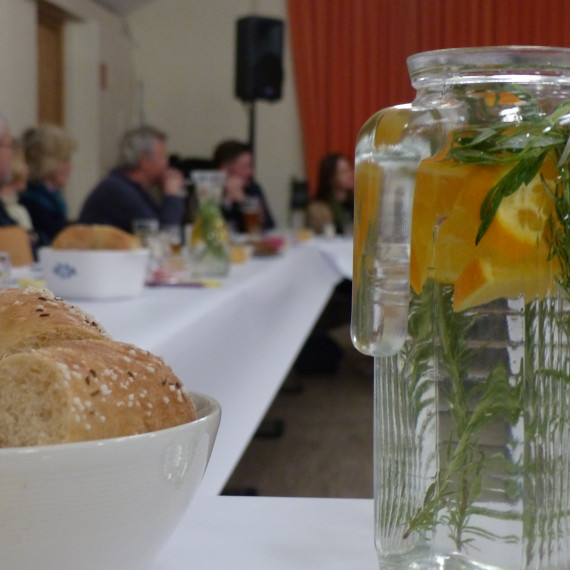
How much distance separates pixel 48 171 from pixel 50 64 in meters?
1.96

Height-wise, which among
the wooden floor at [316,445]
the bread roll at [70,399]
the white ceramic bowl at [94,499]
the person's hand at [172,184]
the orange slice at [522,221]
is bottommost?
the wooden floor at [316,445]

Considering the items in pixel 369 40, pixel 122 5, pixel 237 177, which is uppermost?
pixel 122 5

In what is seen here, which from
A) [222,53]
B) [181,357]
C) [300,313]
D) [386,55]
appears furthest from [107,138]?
[181,357]

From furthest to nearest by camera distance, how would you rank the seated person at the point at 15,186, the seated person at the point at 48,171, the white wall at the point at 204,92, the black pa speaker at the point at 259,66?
the white wall at the point at 204,92
the black pa speaker at the point at 259,66
the seated person at the point at 48,171
the seated person at the point at 15,186

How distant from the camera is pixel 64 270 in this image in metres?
1.42

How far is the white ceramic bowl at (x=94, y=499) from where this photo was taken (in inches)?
12.5

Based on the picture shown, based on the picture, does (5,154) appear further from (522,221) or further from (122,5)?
(122,5)

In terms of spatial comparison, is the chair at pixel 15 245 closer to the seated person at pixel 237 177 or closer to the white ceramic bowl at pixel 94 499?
the seated person at pixel 237 177

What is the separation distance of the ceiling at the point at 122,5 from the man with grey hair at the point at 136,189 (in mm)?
2731

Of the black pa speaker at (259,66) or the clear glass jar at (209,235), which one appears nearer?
the clear glass jar at (209,235)

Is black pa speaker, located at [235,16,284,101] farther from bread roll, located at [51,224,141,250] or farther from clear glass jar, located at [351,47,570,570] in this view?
clear glass jar, located at [351,47,570,570]

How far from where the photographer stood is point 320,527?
1.57ft

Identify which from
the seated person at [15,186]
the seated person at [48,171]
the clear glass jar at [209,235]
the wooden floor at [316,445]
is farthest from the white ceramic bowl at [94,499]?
the seated person at [48,171]

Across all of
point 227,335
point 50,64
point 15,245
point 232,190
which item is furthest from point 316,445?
point 50,64
